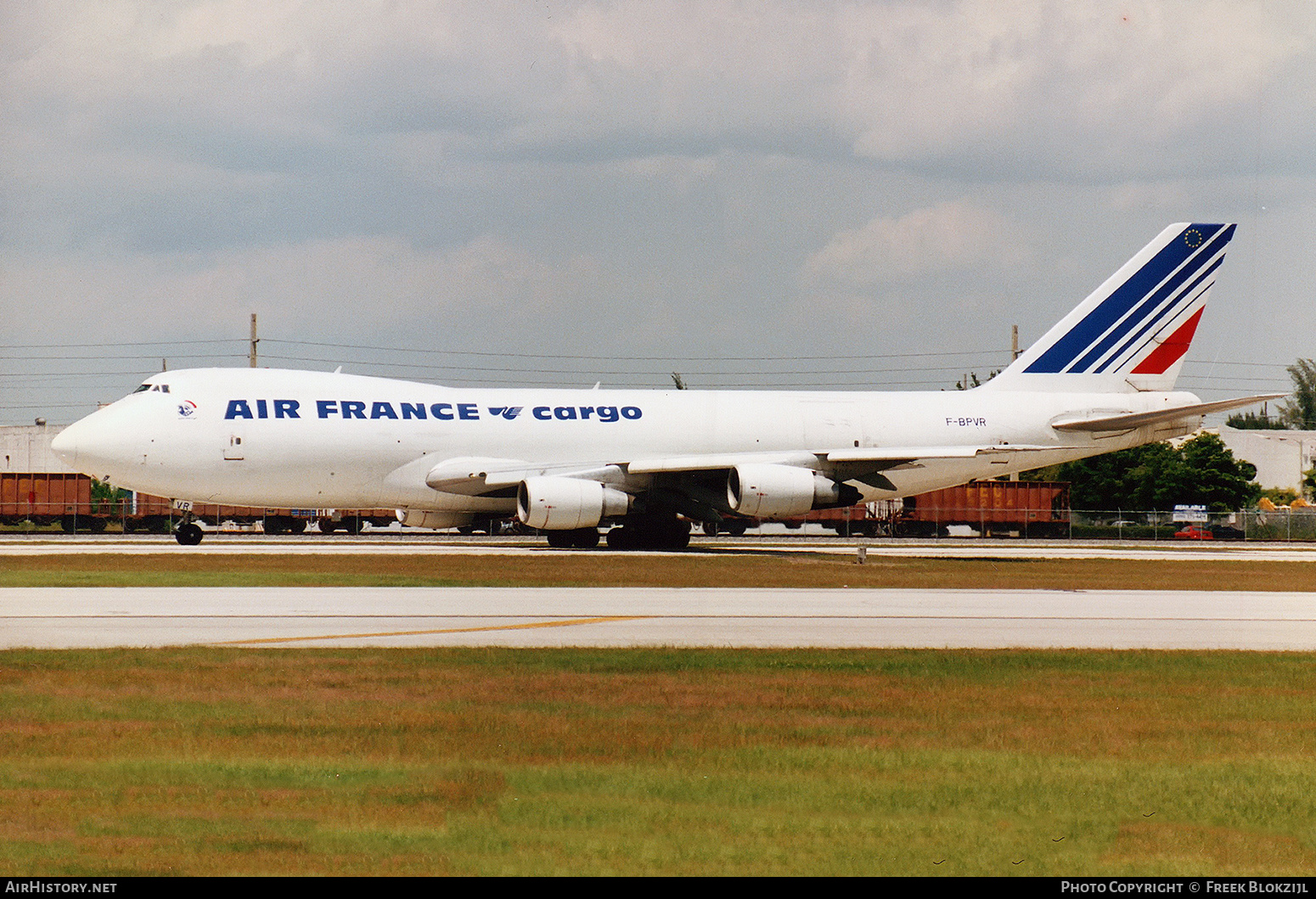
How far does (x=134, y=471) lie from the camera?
3928 cm

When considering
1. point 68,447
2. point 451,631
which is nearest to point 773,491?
point 68,447

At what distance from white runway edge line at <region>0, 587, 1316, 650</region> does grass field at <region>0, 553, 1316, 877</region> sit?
155 centimetres

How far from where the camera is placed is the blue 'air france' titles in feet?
131

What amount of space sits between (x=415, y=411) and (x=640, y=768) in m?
32.8

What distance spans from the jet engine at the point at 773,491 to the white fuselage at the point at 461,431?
10.8 feet

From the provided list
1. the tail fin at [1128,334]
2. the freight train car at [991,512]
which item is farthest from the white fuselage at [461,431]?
the freight train car at [991,512]

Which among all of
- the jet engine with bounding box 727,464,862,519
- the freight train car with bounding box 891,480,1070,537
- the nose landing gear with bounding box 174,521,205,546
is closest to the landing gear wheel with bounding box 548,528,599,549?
the jet engine with bounding box 727,464,862,519

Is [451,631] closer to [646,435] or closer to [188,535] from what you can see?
[646,435]

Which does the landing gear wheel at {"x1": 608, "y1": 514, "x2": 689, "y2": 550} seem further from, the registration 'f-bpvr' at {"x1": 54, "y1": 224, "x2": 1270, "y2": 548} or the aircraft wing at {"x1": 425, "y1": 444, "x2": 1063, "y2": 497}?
the aircraft wing at {"x1": 425, "y1": 444, "x2": 1063, "y2": 497}

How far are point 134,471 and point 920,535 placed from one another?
4034 centimetres

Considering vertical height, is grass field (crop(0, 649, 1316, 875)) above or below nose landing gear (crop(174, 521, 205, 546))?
below

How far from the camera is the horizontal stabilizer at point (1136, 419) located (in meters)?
44.2

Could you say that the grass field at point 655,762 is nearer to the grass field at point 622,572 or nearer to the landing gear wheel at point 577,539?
the grass field at point 622,572
